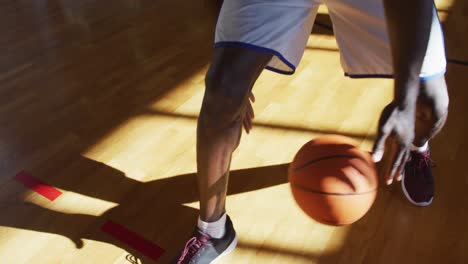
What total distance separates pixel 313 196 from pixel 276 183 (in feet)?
1.66

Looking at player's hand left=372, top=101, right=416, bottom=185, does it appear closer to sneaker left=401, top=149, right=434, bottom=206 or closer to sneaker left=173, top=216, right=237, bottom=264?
sneaker left=173, top=216, right=237, bottom=264

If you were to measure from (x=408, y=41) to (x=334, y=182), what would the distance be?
42 centimetres

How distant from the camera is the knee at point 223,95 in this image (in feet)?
3.54

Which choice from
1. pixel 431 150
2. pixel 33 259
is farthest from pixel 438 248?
pixel 33 259

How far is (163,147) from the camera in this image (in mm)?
1860

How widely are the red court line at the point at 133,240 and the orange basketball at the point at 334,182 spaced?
1.69 feet

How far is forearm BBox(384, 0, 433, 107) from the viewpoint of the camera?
2.87 ft

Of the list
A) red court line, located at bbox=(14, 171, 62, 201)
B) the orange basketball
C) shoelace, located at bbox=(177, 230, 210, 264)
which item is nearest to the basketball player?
shoelace, located at bbox=(177, 230, 210, 264)

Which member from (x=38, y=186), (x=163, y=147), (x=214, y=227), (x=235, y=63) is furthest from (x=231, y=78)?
(x=38, y=186)

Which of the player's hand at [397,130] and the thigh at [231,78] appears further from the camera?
the thigh at [231,78]

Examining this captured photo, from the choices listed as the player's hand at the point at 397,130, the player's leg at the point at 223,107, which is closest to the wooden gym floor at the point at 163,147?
the player's leg at the point at 223,107

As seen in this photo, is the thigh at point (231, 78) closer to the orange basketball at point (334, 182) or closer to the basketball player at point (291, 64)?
the basketball player at point (291, 64)

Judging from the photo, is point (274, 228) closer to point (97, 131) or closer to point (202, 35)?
point (97, 131)

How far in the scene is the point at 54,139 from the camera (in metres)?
1.89
